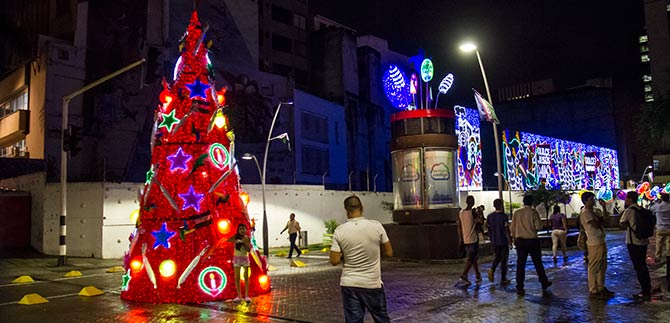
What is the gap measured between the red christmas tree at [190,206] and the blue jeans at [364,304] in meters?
5.46

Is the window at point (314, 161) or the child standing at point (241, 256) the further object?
the window at point (314, 161)

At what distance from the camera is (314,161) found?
46.3m

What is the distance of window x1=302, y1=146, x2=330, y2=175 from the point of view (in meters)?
45.3

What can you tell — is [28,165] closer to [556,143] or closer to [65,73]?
[65,73]

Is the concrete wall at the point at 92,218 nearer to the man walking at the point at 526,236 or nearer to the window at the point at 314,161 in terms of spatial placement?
the man walking at the point at 526,236

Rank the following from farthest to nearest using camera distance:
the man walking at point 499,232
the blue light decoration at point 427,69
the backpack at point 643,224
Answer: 1. the blue light decoration at point 427,69
2. the man walking at point 499,232
3. the backpack at point 643,224

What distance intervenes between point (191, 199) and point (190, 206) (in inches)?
5.7

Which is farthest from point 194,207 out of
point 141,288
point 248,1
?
point 248,1

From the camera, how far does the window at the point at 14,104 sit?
115 ft

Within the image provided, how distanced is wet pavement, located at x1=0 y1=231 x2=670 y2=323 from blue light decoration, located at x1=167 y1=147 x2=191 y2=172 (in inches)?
107

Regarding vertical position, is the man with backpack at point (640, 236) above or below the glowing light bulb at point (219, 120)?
below

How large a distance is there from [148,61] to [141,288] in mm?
28811

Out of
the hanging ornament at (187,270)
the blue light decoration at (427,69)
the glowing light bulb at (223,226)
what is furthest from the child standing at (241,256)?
the blue light decoration at (427,69)

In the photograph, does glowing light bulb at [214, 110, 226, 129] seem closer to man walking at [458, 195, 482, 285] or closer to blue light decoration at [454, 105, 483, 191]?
man walking at [458, 195, 482, 285]
